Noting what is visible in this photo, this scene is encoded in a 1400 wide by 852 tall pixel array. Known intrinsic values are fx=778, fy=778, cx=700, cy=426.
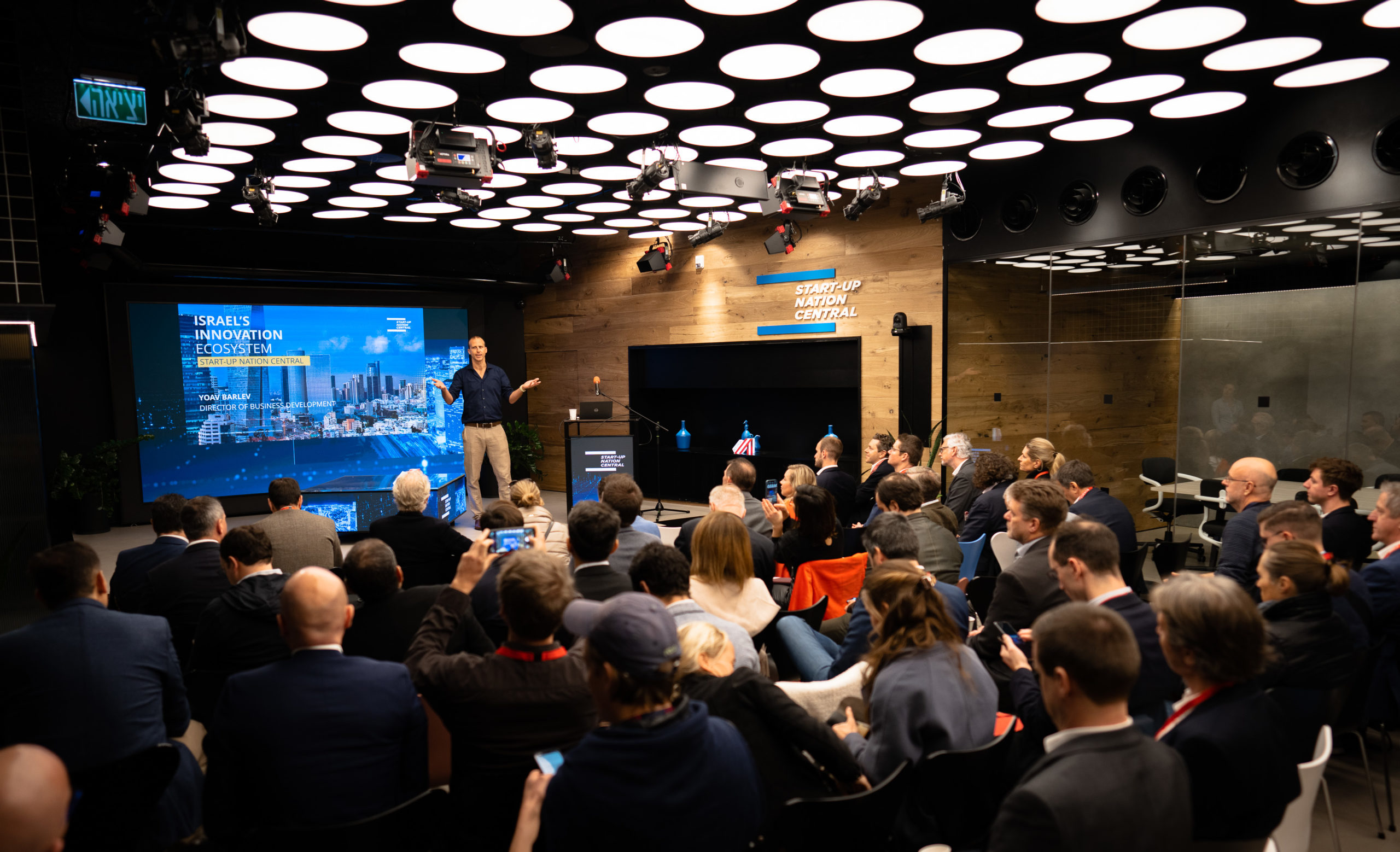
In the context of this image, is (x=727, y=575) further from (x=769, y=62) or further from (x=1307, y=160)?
(x=1307, y=160)

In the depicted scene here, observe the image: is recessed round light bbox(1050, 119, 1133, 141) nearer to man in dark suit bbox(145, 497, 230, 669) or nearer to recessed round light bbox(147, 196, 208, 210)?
man in dark suit bbox(145, 497, 230, 669)

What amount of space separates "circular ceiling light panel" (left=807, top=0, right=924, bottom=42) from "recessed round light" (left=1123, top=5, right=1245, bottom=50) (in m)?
1.16

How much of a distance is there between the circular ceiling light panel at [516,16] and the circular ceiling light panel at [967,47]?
1888 mm

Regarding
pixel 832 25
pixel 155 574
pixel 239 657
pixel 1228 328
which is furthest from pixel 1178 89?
pixel 155 574

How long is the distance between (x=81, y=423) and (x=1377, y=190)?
1238 centimetres

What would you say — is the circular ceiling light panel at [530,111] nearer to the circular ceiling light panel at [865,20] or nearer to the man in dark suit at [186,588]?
the circular ceiling light panel at [865,20]

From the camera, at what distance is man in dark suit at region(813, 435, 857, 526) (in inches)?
226

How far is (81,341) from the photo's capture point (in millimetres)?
9055

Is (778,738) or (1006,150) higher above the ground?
(1006,150)

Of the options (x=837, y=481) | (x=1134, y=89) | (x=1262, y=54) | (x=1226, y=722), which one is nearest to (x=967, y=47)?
(x=1134, y=89)

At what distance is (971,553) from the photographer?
4875mm

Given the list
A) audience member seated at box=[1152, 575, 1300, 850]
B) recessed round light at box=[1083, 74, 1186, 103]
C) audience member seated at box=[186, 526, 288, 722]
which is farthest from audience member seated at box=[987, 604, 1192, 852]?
recessed round light at box=[1083, 74, 1186, 103]

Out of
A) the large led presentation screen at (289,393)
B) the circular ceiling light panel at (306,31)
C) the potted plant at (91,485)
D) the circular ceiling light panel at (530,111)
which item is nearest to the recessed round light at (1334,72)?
the circular ceiling light panel at (530,111)

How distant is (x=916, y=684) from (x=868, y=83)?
3.80 metres
